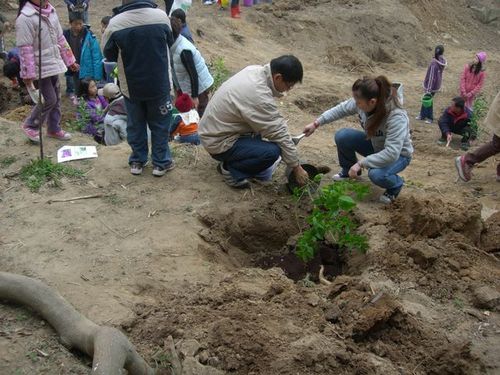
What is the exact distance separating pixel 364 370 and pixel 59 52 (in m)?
4.42

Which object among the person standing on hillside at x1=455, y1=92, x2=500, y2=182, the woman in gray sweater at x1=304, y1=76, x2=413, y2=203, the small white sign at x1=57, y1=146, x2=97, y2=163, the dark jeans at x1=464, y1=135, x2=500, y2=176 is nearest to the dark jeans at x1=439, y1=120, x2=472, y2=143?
the person standing on hillside at x1=455, y1=92, x2=500, y2=182

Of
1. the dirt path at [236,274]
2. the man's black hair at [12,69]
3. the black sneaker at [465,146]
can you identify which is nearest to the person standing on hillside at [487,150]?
the dirt path at [236,274]

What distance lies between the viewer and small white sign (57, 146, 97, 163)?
5617mm

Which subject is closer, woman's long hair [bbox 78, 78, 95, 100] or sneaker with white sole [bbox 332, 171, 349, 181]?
sneaker with white sole [bbox 332, 171, 349, 181]

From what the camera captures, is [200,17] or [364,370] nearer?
[364,370]

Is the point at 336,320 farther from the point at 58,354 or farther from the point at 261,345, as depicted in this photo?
the point at 58,354

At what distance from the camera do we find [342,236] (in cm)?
451

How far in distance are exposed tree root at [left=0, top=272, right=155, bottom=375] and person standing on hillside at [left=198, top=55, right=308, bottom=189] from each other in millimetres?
2317

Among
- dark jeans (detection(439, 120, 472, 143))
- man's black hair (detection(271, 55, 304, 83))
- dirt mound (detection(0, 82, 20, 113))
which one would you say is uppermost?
man's black hair (detection(271, 55, 304, 83))

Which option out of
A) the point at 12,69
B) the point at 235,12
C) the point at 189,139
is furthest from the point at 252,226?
the point at 235,12

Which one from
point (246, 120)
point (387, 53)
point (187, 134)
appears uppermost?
point (246, 120)

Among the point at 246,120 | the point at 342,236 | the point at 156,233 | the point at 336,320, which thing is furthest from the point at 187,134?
the point at 336,320

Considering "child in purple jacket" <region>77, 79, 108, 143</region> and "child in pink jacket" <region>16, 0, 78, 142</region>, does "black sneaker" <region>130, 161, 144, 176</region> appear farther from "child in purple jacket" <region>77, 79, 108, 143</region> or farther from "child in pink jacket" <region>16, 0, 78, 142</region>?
"child in purple jacket" <region>77, 79, 108, 143</region>

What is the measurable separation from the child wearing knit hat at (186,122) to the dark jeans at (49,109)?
1310 millimetres
